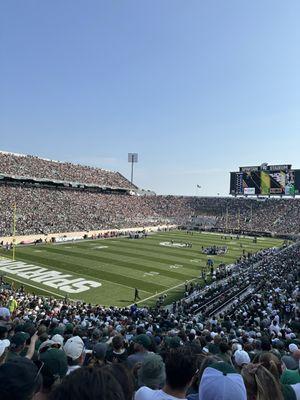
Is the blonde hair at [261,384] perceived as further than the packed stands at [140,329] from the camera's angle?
Yes

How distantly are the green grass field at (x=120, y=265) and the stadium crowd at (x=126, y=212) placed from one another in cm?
791

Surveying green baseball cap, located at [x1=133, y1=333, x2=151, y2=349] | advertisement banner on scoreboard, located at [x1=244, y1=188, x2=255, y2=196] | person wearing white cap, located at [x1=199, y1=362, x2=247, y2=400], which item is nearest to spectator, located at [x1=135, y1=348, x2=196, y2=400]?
person wearing white cap, located at [x1=199, y1=362, x2=247, y2=400]

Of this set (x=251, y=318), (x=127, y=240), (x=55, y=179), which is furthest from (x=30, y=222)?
(x=251, y=318)

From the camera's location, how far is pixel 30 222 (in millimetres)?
46844

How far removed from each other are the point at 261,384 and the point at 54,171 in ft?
227

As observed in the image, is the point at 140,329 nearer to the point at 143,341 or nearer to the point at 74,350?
the point at 143,341

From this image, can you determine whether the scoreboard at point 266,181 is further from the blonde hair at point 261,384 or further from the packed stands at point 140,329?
the blonde hair at point 261,384

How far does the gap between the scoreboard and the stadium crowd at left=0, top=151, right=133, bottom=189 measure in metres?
26.6

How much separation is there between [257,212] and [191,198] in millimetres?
20272

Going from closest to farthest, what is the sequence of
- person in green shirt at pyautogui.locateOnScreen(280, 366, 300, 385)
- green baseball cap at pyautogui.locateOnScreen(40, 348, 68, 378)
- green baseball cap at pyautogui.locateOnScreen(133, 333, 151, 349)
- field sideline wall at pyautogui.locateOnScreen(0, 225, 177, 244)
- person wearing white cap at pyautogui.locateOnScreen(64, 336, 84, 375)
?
green baseball cap at pyautogui.locateOnScreen(40, 348, 68, 378) → person in green shirt at pyautogui.locateOnScreen(280, 366, 300, 385) → person wearing white cap at pyautogui.locateOnScreen(64, 336, 84, 375) → green baseball cap at pyautogui.locateOnScreen(133, 333, 151, 349) → field sideline wall at pyautogui.locateOnScreen(0, 225, 177, 244)

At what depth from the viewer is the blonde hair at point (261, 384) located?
271 centimetres

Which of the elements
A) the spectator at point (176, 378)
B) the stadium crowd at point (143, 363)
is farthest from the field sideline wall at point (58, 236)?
the spectator at point (176, 378)

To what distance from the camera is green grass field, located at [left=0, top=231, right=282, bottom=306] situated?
77.6 ft

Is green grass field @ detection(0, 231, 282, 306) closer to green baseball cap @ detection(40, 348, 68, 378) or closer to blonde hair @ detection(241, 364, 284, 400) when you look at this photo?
green baseball cap @ detection(40, 348, 68, 378)
